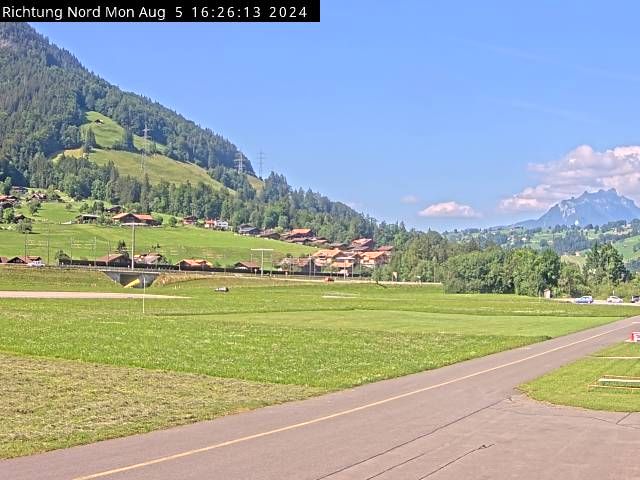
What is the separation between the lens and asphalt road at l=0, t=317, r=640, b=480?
47.0 ft

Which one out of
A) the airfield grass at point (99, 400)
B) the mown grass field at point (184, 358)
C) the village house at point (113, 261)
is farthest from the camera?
the village house at point (113, 261)

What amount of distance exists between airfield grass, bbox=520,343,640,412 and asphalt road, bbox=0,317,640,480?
1001 millimetres

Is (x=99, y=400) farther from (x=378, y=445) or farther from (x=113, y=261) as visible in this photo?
(x=113, y=261)

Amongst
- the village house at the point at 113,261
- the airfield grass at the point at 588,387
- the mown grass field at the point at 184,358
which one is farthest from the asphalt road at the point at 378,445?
the village house at the point at 113,261

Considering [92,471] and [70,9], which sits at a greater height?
[70,9]

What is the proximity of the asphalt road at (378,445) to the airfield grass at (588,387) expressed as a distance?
3.28 feet

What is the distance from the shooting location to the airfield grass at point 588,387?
23.3 metres

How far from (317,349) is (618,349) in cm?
1703

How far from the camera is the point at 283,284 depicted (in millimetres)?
152375

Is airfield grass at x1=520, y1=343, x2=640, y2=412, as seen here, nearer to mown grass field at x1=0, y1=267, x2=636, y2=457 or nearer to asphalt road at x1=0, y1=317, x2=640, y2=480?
asphalt road at x1=0, y1=317, x2=640, y2=480

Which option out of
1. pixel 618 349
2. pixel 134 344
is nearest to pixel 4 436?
pixel 134 344

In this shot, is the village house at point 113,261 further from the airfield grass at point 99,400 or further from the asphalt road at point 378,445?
the asphalt road at point 378,445

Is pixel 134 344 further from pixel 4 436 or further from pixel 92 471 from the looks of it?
pixel 92 471

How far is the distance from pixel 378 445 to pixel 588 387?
1269 centimetres
